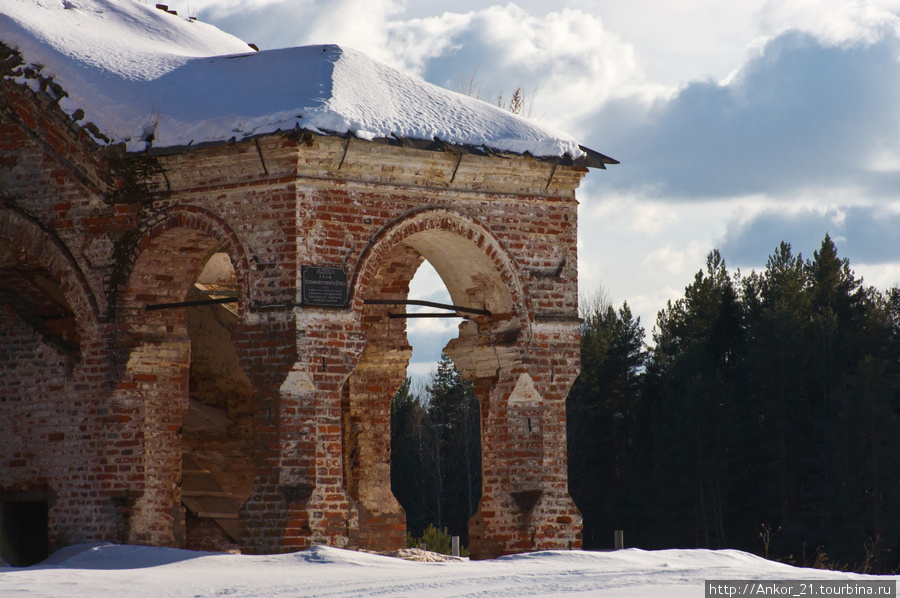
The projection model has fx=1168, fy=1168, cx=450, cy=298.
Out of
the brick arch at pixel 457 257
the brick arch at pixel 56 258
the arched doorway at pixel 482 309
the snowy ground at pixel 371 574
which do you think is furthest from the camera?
the brick arch at pixel 56 258

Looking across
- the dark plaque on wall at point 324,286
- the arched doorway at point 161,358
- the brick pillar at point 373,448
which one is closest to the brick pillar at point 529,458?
the dark plaque on wall at point 324,286

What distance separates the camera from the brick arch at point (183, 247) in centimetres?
1062

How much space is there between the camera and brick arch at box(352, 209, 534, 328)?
1079 centimetres

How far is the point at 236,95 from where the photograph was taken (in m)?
10.9

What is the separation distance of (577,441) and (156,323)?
32.7 m

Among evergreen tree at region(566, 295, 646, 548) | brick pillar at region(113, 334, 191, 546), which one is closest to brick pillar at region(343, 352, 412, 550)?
brick pillar at region(113, 334, 191, 546)

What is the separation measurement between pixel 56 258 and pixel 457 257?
395cm

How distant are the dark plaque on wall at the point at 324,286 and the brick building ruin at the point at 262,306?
2cm

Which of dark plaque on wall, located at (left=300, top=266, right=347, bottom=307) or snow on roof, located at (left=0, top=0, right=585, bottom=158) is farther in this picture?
snow on roof, located at (left=0, top=0, right=585, bottom=158)

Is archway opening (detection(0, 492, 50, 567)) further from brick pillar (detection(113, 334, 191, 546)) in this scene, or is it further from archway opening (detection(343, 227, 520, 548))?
archway opening (detection(343, 227, 520, 548))

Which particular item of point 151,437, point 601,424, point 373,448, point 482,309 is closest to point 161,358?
point 151,437

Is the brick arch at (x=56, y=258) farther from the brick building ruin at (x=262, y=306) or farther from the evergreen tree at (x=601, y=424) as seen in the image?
the evergreen tree at (x=601, y=424)

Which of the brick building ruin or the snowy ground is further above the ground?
the brick building ruin

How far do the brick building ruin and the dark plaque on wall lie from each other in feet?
0.06
